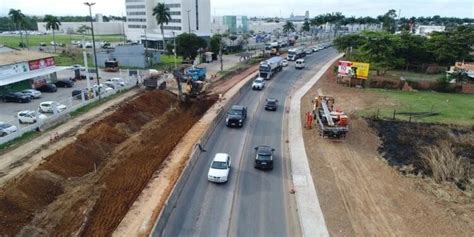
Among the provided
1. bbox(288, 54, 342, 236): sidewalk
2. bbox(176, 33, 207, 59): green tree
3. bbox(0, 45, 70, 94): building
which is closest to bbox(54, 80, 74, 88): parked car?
bbox(0, 45, 70, 94): building

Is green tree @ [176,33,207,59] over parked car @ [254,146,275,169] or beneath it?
over

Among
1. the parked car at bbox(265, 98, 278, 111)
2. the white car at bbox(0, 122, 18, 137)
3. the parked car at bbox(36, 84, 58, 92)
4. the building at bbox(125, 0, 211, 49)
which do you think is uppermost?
the building at bbox(125, 0, 211, 49)

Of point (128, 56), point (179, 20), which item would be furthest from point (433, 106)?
point (179, 20)

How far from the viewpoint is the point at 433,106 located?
5238cm

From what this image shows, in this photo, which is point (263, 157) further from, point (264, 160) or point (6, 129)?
point (6, 129)

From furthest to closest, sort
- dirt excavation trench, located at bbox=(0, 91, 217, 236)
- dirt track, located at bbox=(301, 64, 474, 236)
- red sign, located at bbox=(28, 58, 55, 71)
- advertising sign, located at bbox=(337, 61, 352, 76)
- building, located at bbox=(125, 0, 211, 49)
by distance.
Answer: building, located at bbox=(125, 0, 211, 49) < advertising sign, located at bbox=(337, 61, 352, 76) < red sign, located at bbox=(28, 58, 55, 71) < dirt track, located at bbox=(301, 64, 474, 236) < dirt excavation trench, located at bbox=(0, 91, 217, 236)

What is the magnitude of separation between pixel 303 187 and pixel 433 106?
34.3m

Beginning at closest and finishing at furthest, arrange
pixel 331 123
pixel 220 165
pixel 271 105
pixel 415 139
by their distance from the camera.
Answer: pixel 220 165 → pixel 331 123 → pixel 415 139 → pixel 271 105

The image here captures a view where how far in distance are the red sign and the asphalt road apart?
35.6m

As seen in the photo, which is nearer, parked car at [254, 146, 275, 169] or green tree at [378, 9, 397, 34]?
parked car at [254, 146, 275, 169]

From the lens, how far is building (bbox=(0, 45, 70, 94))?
5191cm

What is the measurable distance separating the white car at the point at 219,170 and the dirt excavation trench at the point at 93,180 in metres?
4.79

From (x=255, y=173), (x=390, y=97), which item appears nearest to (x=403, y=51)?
(x=390, y=97)

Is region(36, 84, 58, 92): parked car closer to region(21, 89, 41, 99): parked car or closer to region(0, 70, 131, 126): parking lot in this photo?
region(0, 70, 131, 126): parking lot
